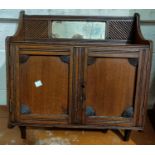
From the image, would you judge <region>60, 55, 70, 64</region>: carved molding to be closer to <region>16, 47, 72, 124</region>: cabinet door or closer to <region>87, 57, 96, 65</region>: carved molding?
<region>16, 47, 72, 124</region>: cabinet door

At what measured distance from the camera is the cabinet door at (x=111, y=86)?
1.39m

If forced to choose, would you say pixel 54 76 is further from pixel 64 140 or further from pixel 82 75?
pixel 64 140

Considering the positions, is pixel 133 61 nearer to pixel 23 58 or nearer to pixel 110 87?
pixel 110 87

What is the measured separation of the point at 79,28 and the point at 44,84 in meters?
0.60

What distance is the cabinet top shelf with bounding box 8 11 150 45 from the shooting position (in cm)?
179

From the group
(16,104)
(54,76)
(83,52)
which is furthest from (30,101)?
(83,52)

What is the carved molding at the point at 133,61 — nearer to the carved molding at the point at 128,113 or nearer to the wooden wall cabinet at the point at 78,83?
the wooden wall cabinet at the point at 78,83

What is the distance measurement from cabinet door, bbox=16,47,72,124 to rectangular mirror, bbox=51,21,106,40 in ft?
1.53

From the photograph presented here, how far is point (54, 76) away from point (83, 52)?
0.75 ft

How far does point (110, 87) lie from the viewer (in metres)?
1.44

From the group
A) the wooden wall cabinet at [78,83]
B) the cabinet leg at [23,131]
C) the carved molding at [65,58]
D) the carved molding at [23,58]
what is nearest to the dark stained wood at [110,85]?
the wooden wall cabinet at [78,83]

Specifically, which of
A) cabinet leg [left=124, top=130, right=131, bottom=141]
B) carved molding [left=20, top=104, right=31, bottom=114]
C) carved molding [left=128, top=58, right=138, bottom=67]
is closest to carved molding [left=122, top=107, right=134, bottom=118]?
cabinet leg [left=124, top=130, right=131, bottom=141]
